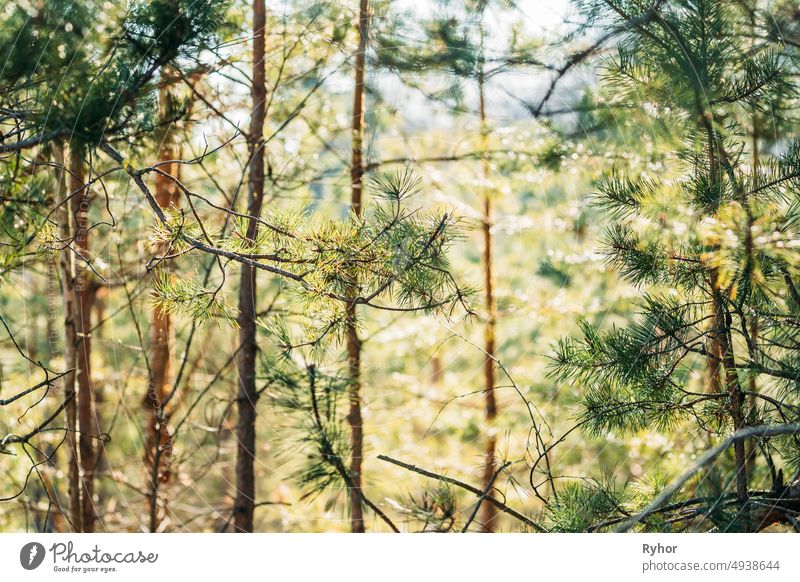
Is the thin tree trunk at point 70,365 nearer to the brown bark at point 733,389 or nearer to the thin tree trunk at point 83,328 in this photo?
the thin tree trunk at point 83,328

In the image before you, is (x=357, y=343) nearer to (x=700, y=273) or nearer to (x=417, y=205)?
(x=417, y=205)

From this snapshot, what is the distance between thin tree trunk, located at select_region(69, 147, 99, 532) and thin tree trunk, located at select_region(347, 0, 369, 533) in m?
0.32

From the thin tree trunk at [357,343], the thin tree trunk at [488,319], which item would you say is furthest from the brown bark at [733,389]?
the thin tree trunk at [357,343]

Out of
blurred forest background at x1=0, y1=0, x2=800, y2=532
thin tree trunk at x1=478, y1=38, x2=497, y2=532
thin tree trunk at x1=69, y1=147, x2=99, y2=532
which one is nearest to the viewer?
blurred forest background at x1=0, y1=0, x2=800, y2=532

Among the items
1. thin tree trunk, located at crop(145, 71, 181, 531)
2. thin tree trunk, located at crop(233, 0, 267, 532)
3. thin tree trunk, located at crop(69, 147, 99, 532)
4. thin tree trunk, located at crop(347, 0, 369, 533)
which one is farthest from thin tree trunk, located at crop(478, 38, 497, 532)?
thin tree trunk, located at crop(69, 147, 99, 532)

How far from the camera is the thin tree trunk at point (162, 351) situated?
73cm

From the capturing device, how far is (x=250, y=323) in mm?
815

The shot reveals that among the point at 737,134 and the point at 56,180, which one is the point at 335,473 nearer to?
the point at 56,180

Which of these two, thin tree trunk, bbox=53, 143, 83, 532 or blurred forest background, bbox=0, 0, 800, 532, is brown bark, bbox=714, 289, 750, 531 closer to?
blurred forest background, bbox=0, 0, 800, 532

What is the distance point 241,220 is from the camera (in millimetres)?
630

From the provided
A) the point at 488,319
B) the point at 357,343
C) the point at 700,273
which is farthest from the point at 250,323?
the point at 700,273
